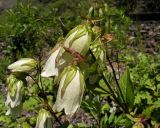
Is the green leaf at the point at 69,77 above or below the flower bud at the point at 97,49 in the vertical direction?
below

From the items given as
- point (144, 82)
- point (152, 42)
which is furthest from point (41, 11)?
point (144, 82)

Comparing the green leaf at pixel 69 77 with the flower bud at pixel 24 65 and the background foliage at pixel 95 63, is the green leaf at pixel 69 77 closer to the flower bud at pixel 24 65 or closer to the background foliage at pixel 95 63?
the background foliage at pixel 95 63

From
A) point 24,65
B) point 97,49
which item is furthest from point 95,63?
point 24,65

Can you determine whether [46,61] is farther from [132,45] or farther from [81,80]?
[132,45]

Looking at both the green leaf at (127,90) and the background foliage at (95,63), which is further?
the background foliage at (95,63)

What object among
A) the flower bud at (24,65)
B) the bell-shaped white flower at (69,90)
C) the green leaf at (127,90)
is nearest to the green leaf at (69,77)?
the bell-shaped white flower at (69,90)

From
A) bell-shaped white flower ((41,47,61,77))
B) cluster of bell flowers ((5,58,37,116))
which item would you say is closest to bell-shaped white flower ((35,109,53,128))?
cluster of bell flowers ((5,58,37,116))
